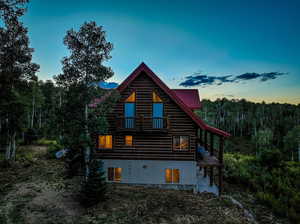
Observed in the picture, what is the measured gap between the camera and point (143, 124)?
40.4 feet

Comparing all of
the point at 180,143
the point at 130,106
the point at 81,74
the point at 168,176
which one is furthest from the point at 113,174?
the point at 81,74

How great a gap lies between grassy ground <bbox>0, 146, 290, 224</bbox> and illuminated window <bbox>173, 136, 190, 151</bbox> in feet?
10.9

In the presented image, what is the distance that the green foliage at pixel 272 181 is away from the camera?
36.6 ft

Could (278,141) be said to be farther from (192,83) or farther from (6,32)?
(6,32)

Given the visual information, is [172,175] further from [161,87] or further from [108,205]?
[161,87]

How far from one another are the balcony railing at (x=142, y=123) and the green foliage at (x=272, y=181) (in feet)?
31.8

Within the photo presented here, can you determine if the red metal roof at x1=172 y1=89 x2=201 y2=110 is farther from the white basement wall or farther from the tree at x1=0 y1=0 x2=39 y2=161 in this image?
the tree at x1=0 y1=0 x2=39 y2=161

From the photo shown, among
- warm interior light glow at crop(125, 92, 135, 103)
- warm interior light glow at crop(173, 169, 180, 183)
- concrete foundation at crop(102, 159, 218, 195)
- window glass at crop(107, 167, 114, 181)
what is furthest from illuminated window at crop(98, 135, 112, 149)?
warm interior light glow at crop(173, 169, 180, 183)

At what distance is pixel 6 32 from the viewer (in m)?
13.0

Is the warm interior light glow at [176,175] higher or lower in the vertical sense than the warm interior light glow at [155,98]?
lower

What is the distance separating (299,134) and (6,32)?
6534cm

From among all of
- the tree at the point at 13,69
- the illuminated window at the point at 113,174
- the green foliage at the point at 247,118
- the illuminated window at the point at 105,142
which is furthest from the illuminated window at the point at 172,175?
the green foliage at the point at 247,118

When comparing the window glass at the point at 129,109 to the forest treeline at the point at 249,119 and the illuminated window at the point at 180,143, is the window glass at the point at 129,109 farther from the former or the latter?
the forest treeline at the point at 249,119

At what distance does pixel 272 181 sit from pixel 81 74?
19950mm
